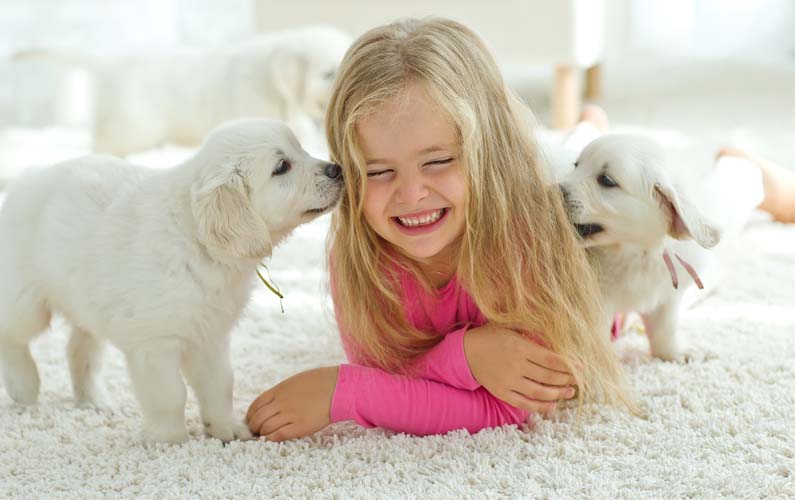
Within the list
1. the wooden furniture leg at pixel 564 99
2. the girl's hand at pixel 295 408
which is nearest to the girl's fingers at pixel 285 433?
the girl's hand at pixel 295 408

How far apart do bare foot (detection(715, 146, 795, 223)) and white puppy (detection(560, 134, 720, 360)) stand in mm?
798

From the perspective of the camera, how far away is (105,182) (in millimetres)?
1700

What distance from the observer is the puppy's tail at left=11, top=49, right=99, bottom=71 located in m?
3.57

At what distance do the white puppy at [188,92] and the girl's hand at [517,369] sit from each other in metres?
1.97

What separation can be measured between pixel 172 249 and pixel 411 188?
15.6 inches

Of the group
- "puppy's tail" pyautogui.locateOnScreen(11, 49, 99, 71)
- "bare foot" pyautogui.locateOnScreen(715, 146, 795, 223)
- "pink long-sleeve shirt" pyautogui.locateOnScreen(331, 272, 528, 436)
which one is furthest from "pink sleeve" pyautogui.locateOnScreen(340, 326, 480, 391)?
"puppy's tail" pyautogui.locateOnScreen(11, 49, 99, 71)

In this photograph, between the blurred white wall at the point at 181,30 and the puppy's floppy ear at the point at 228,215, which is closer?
the puppy's floppy ear at the point at 228,215

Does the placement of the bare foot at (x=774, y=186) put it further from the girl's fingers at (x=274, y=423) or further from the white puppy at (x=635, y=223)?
the girl's fingers at (x=274, y=423)

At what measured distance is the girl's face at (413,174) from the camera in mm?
1584

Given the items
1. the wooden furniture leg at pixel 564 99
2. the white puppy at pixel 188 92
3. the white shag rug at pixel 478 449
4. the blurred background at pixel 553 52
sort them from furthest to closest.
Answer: the wooden furniture leg at pixel 564 99
the blurred background at pixel 553 52
the white puppy at pixel 188 92
the white shag rug at pixel 478 449

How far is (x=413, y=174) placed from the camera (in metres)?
1.60

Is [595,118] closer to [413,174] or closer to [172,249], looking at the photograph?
[413,174]

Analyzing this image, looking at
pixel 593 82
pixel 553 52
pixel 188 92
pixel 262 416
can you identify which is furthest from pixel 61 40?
pixel 262 416

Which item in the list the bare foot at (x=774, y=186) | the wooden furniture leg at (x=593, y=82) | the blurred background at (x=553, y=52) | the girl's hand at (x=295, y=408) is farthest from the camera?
the wooden furniture leg at (x=593, y=82)
